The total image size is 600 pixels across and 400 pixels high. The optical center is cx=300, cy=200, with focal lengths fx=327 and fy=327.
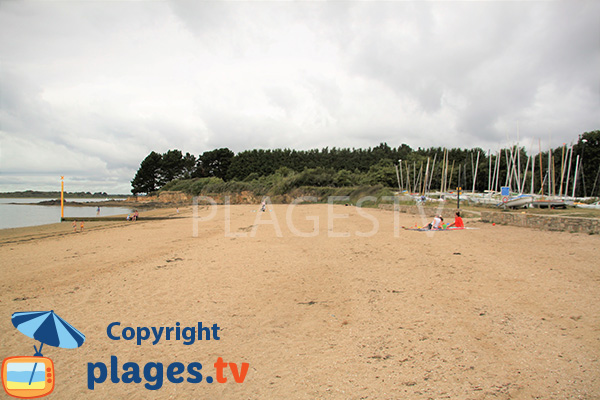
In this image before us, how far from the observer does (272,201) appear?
44250mm

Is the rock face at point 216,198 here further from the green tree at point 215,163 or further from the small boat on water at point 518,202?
the small boat on water at point 518,202

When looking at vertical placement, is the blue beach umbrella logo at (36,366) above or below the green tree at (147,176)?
below

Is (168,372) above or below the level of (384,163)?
below

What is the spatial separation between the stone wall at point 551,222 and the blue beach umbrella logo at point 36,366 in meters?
14.7

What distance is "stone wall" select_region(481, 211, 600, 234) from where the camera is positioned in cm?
1133

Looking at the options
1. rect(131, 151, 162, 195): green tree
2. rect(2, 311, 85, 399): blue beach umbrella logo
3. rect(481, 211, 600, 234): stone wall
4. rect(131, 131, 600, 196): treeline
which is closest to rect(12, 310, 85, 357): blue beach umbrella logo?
rect(2, 311, 85, 399): blue beach umbrella logo

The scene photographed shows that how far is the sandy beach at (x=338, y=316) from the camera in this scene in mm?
3311

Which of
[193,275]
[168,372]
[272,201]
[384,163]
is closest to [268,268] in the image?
[193,275]

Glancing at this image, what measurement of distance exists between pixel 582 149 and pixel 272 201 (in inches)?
1380

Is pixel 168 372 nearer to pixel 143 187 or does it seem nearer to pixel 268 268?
pixel 268 268

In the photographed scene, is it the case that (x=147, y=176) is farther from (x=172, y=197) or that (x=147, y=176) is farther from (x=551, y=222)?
(x=551, y=222)

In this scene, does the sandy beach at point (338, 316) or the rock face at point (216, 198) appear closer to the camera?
the sandy beach at point (338, 316)

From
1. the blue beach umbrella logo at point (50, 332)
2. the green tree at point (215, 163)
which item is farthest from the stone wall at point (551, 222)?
the green tree at point (215, 163)

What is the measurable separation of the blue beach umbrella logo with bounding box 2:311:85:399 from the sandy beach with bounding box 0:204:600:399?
5.0 inches
